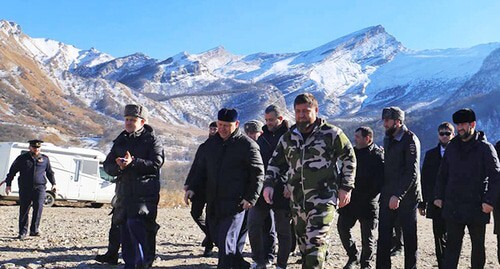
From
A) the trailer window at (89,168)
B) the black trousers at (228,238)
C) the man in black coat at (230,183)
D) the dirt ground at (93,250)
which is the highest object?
the trailer window at (89,168)

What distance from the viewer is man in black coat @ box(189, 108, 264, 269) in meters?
5.91

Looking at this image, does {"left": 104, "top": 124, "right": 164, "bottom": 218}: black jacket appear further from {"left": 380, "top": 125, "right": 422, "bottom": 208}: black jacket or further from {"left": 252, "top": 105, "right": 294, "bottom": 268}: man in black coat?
{"left": 380, "top": 125, "right": 422, "bottom": 208}: black jacket

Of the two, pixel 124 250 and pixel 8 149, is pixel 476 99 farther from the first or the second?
pixel 124 250

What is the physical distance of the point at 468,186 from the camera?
18.5 ft

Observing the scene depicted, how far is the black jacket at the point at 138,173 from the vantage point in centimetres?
579

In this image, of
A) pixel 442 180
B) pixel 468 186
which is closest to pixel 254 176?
pixel 442 180

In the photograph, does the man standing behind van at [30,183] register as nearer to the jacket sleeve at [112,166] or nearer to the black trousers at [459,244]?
the jacket sleeve at [112,166]

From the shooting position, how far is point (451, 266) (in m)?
5.70

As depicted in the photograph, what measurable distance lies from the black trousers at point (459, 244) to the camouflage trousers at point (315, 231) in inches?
60.7

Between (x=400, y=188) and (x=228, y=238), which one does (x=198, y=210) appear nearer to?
(x=228, y=238)

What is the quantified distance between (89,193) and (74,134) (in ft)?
269

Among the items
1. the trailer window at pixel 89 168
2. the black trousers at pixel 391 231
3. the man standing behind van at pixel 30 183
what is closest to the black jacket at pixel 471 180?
the black trousers at pixel 391 231

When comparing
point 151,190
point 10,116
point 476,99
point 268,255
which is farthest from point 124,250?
point 476,99

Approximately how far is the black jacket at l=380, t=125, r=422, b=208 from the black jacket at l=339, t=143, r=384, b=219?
1.25 ft
